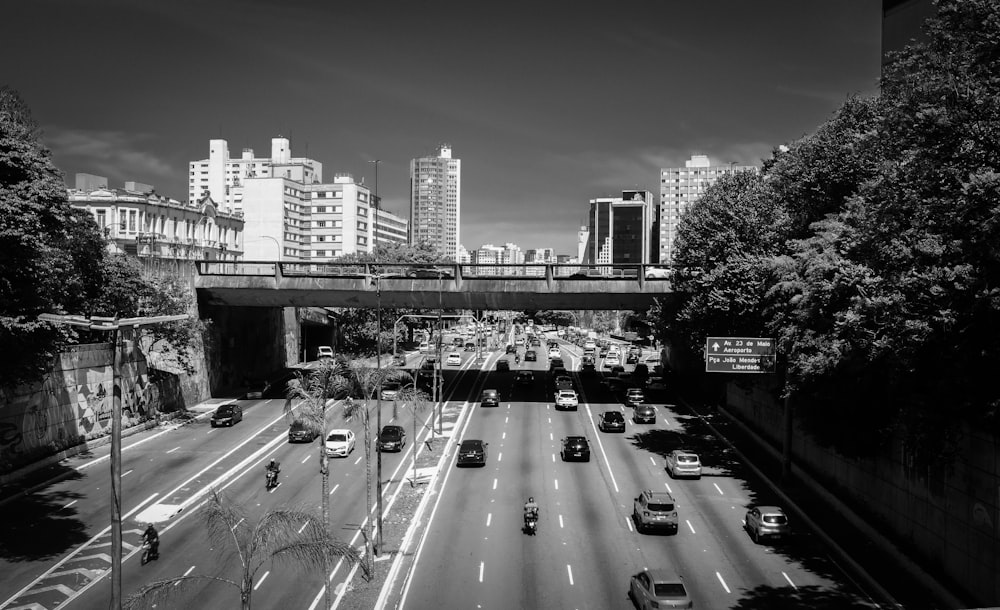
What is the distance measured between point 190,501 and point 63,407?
46.8ft

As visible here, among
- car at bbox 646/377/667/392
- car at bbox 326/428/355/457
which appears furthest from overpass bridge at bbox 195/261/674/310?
car at bbox 326/428/355/457

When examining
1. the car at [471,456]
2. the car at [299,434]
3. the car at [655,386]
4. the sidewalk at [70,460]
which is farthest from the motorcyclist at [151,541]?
the car at [655,386]

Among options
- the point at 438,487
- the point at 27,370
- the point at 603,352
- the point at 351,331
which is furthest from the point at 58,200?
the point at 603,352

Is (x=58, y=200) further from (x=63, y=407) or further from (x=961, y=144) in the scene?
(x=961, y=144)

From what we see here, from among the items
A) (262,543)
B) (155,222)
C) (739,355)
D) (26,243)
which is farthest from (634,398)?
(155,222)

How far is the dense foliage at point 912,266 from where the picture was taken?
852 inches

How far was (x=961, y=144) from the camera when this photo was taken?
22109 millimetres

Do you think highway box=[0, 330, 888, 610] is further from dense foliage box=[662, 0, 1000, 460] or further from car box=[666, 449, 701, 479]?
dense foliage box=[662, 0, 1000, 460]

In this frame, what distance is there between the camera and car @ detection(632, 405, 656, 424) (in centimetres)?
5944

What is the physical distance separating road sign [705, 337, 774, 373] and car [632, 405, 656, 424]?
1870 centimetres

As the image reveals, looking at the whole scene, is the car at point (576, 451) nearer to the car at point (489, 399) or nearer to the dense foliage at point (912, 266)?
the dense foliage at point (912, 266)

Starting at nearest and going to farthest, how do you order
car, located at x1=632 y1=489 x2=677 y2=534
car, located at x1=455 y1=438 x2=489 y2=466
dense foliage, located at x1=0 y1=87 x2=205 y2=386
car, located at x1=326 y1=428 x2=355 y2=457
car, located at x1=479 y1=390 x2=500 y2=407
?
1. dense foliage, located at x1=0 y1=87 x2=205 y2=386
2. car, located at x1=632 y1=489 x2=677 y2=534
3. car, located at x1=455 y1=438 x2=489 y2=466
4. car, located at x1=326 y1=428 x2=355 y2=457
5. car, located at x1=479 y1=390 x2=500 y2=407

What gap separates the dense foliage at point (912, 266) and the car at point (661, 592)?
31.1 ft

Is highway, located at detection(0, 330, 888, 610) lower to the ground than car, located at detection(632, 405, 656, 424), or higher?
lower
